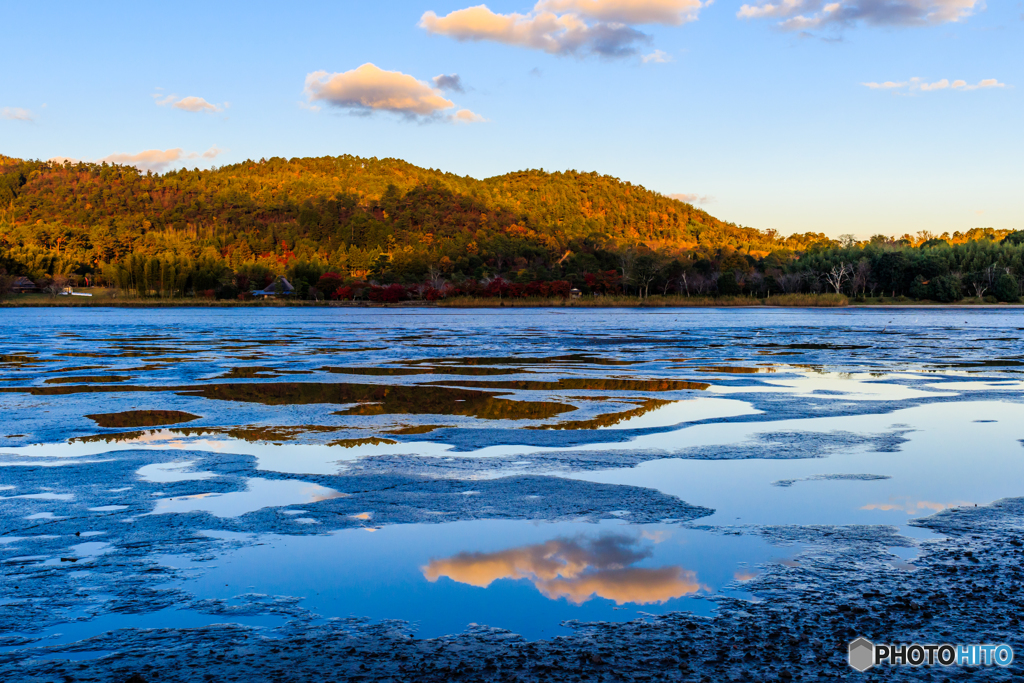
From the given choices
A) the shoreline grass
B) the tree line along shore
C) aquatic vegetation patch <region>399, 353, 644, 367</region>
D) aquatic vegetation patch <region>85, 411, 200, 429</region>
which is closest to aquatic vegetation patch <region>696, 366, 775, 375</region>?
aquatic vegetation patch <region>399, 353, 644, 367</region>

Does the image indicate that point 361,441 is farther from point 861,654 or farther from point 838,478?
point 861,654

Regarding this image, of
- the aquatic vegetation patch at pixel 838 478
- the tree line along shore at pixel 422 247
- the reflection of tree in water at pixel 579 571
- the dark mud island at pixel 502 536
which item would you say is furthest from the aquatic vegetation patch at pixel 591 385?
the tree line along shore at pixel 422 247

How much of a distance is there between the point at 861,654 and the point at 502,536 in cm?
233

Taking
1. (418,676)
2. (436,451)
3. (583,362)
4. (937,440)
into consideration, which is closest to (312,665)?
(418,676)

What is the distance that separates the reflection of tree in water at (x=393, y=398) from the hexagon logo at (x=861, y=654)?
6.81 meters

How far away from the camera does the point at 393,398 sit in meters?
12.2

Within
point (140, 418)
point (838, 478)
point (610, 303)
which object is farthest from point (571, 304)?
point (838, 478)

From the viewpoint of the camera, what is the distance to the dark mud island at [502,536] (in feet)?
11.4

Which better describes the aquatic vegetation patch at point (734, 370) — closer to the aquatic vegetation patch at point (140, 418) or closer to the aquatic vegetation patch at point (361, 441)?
the aquatic vegetation patch at point (361, 441)

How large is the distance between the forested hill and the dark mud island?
10964 cm

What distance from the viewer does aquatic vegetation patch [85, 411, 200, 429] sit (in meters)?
9.54

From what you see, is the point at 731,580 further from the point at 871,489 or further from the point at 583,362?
the point at 583,362

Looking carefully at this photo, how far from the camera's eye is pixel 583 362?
1884 centimetres

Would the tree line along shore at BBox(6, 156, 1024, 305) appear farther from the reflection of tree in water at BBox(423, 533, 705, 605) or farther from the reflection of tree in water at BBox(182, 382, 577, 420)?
the reflection of tree in water at BBox(423, 533, 705, 605)
